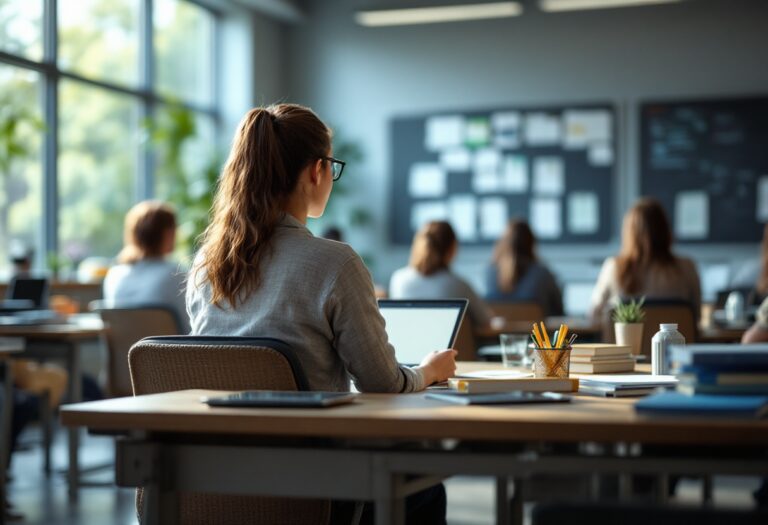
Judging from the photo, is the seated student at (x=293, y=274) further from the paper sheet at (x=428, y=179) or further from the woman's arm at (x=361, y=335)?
the paper sheet at (x=428, y=179)

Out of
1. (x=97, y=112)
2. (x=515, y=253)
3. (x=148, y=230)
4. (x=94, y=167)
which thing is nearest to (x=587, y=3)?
(x=515, y=253)

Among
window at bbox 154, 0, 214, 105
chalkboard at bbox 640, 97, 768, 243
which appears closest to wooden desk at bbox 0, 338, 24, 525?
window at bbox 154, 0, 214, 105

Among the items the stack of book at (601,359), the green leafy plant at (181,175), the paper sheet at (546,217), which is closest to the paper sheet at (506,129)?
the paper sheet at (546,217)

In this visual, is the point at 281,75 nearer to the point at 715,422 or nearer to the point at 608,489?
the point at 608,489

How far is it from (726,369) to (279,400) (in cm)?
60

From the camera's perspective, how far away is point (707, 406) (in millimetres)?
1370

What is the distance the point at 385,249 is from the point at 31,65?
344 cm

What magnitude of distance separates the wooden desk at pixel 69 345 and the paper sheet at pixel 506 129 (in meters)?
4.72

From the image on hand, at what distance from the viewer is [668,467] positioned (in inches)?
54.0

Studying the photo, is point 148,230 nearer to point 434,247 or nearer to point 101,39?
point 434,247

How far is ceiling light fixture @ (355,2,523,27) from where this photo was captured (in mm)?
8344

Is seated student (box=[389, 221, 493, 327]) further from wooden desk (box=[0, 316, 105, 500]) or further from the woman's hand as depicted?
the woman's hand

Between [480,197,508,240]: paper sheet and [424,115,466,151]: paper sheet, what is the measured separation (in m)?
0.53

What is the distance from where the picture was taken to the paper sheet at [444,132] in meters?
8.98
